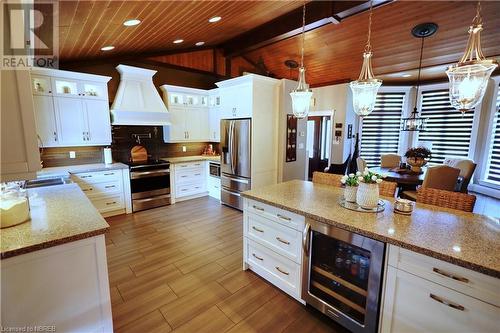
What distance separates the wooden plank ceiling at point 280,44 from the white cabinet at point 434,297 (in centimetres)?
303

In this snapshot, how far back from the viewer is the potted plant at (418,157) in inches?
161

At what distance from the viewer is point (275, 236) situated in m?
2.18

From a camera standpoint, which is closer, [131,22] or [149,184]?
[131,22]

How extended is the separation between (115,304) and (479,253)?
2736 millimetres

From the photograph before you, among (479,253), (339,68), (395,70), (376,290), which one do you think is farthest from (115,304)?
(395,70)

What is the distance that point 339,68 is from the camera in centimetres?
572

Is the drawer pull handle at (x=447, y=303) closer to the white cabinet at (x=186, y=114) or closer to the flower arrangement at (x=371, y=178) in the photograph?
the flower arrangement at (x=371, y=178)

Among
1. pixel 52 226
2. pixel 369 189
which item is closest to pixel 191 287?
pixel 52 226

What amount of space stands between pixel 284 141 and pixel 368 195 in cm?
297

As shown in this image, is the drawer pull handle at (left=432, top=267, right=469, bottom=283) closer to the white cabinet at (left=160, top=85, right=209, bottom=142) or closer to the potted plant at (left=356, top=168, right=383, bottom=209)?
the potted plant at (left=356, top=168, right=383, bottom=209)

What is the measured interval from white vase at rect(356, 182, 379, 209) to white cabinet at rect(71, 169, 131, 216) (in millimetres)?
3920

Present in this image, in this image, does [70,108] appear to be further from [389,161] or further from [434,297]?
[389,161]

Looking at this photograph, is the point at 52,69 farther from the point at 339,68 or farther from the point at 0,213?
the point at 339,68

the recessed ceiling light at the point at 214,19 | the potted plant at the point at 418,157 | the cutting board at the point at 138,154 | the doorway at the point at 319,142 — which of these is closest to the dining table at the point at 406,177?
the potted plant at the point at 418,157
